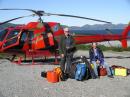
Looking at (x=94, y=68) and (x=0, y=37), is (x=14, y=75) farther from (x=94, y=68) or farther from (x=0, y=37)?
(x=0, y=37)

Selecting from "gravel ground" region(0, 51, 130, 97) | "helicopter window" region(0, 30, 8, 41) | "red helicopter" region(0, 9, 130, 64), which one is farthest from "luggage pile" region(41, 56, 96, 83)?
"helicopter window" region(0, 30, 8, 41)

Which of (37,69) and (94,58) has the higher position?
(94,58)

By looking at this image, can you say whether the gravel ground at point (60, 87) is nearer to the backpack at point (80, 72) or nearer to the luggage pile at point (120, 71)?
the backpack at point (80, 72)

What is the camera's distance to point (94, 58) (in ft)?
41.2

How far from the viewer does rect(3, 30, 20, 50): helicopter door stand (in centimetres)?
1644

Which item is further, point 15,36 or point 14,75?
point 15,36

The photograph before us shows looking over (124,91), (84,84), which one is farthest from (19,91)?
(124,91)

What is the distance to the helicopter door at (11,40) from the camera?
1644cm

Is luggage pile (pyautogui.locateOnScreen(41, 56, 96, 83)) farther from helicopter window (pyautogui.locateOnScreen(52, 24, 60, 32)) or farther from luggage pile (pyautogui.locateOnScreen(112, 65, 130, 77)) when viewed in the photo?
helicopter window (pyautogui.locateOnScreen(52, 24, 60, 32))

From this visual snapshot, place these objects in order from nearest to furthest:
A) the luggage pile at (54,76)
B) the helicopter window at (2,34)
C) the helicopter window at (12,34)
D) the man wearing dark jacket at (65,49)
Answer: the luggage pile at (54,76), the man wearing dark jacket at (65,49), the helicopter window at (12,34), the helicopter window at (2,34)

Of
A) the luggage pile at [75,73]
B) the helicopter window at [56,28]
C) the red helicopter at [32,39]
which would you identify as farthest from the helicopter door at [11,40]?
the luggage pile at [75,73]

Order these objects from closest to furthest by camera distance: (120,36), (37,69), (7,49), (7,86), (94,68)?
(7,86) < (94,68) < (37,69) < (7,49) < (120,36)

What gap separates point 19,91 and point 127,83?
11.9 ft

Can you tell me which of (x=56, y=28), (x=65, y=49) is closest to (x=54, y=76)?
(x=65, y=49)
